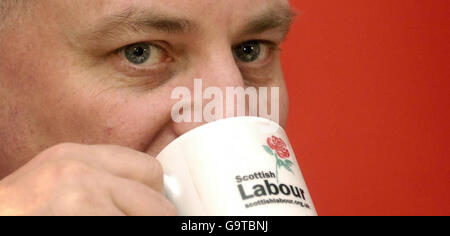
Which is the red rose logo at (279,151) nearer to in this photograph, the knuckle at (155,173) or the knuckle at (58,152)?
the knuckle at (155,173)

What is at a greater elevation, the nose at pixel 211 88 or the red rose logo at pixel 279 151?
the nose at pixel 211 88

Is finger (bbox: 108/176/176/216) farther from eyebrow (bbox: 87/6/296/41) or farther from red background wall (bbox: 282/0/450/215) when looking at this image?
red background wall (bbox: 282/0/450/215)

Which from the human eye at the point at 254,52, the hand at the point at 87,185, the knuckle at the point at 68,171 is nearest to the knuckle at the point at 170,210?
the hand at the point at 87,185

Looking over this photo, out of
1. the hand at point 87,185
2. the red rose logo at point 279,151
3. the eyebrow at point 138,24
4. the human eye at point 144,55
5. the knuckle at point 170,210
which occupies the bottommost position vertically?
the knuckle at point 170,210

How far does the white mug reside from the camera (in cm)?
88

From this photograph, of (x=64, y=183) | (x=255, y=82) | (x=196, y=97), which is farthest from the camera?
(x=255, y=82)

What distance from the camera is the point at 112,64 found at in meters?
1.17

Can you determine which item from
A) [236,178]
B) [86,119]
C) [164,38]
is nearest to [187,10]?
[164,38]

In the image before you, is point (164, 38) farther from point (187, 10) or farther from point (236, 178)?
point (236, 178)

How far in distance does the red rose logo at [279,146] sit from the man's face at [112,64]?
0.17 m

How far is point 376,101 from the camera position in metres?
2.47

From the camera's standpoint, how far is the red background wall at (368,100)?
2432mm
